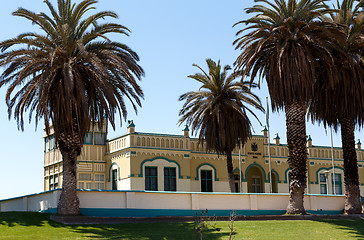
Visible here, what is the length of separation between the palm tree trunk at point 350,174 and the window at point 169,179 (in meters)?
14.5

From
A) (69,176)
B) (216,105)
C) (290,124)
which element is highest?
(216,105)

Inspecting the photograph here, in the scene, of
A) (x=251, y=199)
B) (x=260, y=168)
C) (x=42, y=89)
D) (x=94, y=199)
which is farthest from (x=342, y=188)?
(x=42, y=89)

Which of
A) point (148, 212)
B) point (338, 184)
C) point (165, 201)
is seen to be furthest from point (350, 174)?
point (338, 184)

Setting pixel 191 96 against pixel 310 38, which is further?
pixel 191 96

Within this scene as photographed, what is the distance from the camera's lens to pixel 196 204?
28500 mm

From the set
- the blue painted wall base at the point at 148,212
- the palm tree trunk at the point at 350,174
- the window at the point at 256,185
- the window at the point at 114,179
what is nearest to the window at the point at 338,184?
the window at the point at 256,185

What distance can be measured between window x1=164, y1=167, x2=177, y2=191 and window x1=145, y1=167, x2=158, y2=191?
2.84ft

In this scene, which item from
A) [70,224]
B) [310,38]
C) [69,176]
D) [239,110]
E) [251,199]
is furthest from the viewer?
[239,110]

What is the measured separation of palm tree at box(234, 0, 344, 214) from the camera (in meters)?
28.8

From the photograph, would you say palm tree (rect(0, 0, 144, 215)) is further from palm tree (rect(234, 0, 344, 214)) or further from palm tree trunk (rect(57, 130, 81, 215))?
palm tree (rect(234, 0, 344, 214))

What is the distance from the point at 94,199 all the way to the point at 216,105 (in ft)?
43.0

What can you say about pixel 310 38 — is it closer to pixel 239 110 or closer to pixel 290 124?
pixel 290 124

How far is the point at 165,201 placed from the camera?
91.7ft

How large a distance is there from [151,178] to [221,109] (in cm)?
852
